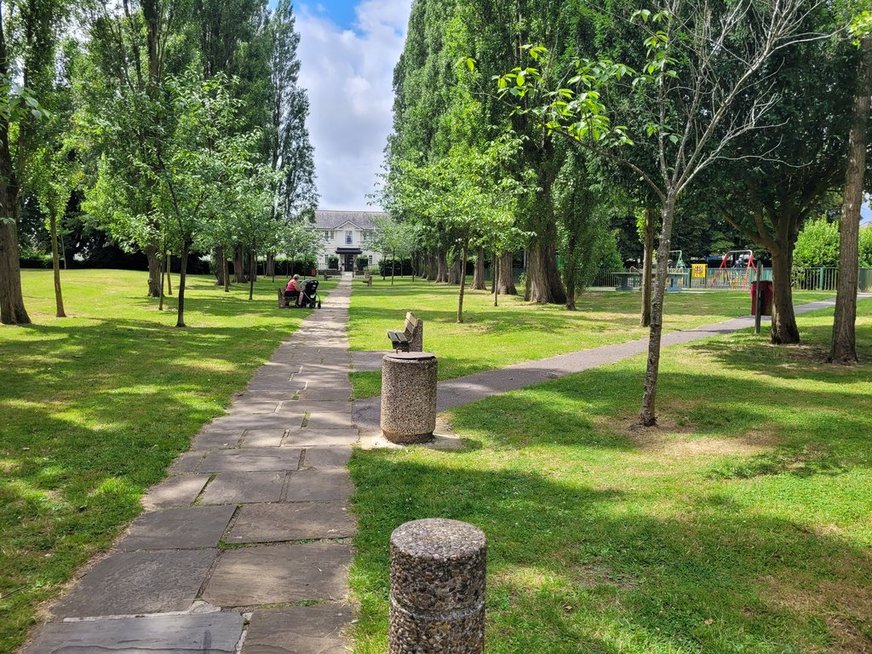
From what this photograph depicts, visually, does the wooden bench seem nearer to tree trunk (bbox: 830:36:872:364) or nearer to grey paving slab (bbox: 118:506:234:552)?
grey paving slab (bbox: 118:506:234:552)

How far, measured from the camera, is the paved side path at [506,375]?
7812 mm

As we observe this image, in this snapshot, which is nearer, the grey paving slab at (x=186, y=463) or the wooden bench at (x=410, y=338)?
the grey paving slab at (x=186, y=463)

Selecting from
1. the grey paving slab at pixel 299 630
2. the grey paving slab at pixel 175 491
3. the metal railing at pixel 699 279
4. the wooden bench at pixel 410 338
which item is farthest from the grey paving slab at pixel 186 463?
the metal railing at pixel 699 279

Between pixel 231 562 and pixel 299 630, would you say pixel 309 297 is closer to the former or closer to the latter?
pixel 231 562

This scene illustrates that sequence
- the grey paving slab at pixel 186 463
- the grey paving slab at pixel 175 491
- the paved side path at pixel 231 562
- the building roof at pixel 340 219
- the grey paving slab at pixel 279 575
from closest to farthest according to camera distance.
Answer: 1. the paved side path at pixel 231 562
2. the grey paving slab at pixel 279 575
3. the grey paving slab at pixel 175 491
4. the grey paving slab at pixel 186 463
5. the building roof at pixel 340 219

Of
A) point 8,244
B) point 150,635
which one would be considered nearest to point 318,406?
point 150,635

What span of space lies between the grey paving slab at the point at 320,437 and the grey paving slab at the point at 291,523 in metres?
1.62

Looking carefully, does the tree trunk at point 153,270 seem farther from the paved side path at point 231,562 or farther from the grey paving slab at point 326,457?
the grey paving slab at point 326,457

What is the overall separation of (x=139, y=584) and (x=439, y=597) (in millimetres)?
2095

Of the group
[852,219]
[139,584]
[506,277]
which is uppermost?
[852,219]

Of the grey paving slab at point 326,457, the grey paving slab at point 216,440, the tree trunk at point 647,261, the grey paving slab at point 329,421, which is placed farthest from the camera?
the tree trunk at point 647,261

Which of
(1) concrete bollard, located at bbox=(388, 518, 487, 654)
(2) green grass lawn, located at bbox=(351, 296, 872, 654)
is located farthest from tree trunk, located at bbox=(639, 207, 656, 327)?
(1) concrete bollard, located at bbox=(388, 518, 487, 654)

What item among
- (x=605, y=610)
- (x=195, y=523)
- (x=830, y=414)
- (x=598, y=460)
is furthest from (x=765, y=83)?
(x=195, y=523)

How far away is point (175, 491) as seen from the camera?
482 centimetres
